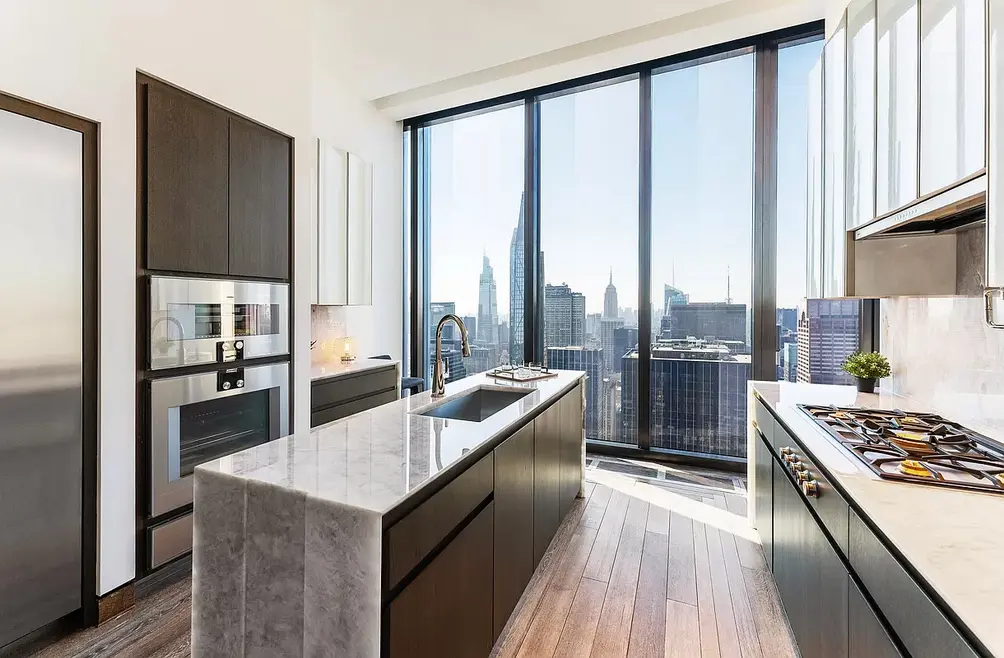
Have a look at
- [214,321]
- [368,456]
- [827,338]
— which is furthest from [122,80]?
[827,338]

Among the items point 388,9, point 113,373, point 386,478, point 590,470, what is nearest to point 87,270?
point 113,373

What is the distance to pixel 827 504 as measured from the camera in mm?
1283

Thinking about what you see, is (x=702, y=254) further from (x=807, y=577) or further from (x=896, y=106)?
(x=807, y=577)

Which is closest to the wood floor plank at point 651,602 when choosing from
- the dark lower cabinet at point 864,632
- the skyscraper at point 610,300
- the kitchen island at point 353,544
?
the kitchen island at point 353,544

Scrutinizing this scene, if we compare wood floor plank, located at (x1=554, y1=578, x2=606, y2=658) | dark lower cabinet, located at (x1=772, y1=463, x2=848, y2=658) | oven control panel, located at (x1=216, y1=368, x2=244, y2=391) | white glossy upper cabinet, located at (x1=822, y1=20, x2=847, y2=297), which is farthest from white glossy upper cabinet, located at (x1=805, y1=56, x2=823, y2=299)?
oven control panel, located at (x1=216, y1=368, x2=244, y2=391)

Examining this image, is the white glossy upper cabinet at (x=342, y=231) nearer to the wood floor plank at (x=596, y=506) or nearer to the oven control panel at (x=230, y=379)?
the oven control panel at (x=230, y=379)

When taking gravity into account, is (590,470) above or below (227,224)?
below

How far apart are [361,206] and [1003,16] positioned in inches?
151

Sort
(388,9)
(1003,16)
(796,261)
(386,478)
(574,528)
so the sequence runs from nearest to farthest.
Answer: (1003,16), (386,478), (574,528), (388,9), (796,261)

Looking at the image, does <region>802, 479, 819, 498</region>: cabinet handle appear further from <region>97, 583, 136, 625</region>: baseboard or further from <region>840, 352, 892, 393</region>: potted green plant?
<region>97, 583, 136, 625</region>: baseboard

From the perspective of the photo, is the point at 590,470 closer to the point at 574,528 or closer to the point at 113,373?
the point at 574,528

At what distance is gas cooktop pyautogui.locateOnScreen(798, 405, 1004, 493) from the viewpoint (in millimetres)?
1162

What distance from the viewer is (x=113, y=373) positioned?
1850 mm

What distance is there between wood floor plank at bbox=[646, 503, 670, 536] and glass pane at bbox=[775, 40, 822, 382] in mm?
1419
